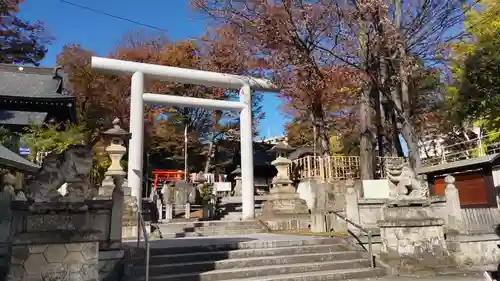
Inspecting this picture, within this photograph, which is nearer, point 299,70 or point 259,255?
point 259,255

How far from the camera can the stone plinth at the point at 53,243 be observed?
17.0ft

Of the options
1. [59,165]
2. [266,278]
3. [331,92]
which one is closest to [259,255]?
[266,278]

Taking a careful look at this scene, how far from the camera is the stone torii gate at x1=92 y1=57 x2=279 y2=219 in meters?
12.3

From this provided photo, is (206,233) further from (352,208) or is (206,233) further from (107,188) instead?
(352,208)

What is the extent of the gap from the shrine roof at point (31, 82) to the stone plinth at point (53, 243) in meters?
15.3

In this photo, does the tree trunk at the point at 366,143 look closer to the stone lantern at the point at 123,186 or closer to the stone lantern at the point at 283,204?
the stone lantern at the point at 283,204

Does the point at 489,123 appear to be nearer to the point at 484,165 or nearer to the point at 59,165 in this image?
the point at 484,165

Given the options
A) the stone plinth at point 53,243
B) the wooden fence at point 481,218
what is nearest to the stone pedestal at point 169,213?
the stone plinth at point 53,243

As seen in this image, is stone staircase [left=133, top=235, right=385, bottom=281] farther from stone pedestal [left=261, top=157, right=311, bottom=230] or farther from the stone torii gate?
the stone torii gate

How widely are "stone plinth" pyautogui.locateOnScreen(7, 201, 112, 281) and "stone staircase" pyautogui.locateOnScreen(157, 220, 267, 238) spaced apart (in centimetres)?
591

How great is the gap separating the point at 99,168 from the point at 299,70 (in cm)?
1033

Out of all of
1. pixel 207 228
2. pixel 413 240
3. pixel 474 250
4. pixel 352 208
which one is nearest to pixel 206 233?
pixel 207 228

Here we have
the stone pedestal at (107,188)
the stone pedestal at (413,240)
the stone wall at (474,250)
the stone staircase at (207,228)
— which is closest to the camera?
the stone pedestal at (413,240)

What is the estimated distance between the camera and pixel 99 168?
56.7ft
